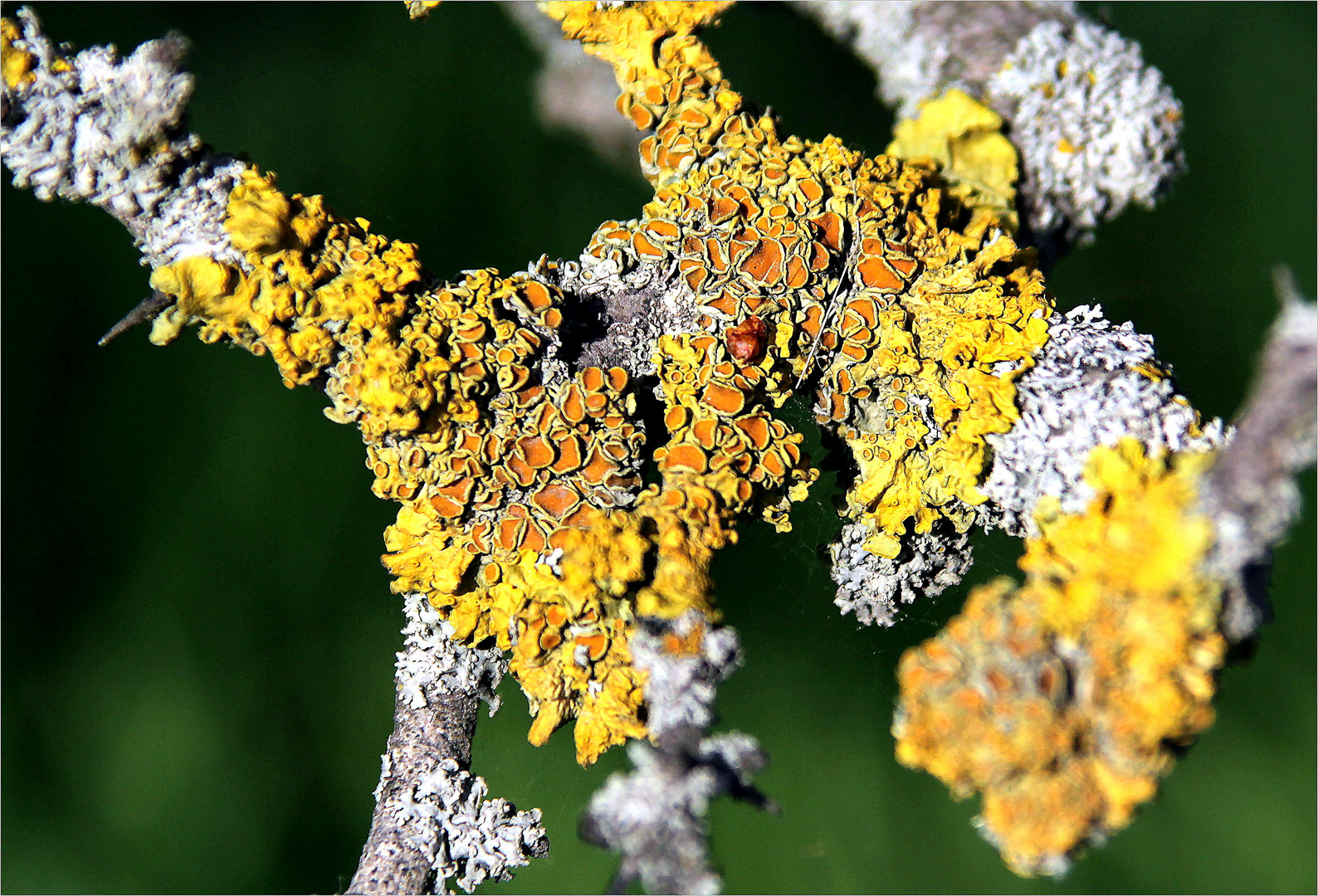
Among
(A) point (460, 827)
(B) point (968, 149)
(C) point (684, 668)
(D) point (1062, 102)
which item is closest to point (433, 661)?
(A) point (460, 827)

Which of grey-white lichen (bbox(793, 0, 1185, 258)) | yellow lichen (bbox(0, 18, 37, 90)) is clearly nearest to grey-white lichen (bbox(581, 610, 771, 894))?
yellow lichen (bbox(0, 18, 37, 90))

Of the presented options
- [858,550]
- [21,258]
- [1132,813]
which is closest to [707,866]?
[1132,813]

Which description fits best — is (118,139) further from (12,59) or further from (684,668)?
(684,668)

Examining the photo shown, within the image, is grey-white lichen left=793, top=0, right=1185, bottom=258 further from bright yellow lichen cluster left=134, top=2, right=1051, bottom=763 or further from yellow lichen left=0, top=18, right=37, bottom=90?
yellow lichen left=0, top=18, right=37, bottom=90

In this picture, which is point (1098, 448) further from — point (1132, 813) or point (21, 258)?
point (21, 258)

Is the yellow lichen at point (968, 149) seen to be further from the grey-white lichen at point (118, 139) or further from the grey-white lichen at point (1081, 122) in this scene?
the grey-white lichen at point (118, 139)

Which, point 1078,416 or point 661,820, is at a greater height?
point 1078,416
